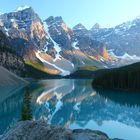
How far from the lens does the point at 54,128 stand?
15.2m

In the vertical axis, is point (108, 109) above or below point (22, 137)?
below

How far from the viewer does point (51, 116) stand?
85750 mm

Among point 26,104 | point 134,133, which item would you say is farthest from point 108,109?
point 26,104

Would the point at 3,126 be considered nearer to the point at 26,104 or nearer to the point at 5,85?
the point at 26,104

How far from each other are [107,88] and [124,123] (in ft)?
349

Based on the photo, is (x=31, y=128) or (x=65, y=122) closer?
(x=31, y=128)

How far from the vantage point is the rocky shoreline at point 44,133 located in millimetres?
14617

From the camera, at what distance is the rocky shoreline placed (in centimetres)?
1462

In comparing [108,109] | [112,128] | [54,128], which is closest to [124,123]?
[112,128]

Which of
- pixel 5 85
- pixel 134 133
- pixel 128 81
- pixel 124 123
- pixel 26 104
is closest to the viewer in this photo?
pixel 26 104

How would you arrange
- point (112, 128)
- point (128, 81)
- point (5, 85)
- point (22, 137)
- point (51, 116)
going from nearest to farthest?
point (22, 137) → point (112, 128) → point (51, 116) → point (128, 81) → point (5, 85)

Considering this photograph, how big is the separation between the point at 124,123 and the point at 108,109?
1053 inches

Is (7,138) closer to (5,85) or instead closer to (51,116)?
(51,116)

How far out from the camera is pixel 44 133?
1494 cm
